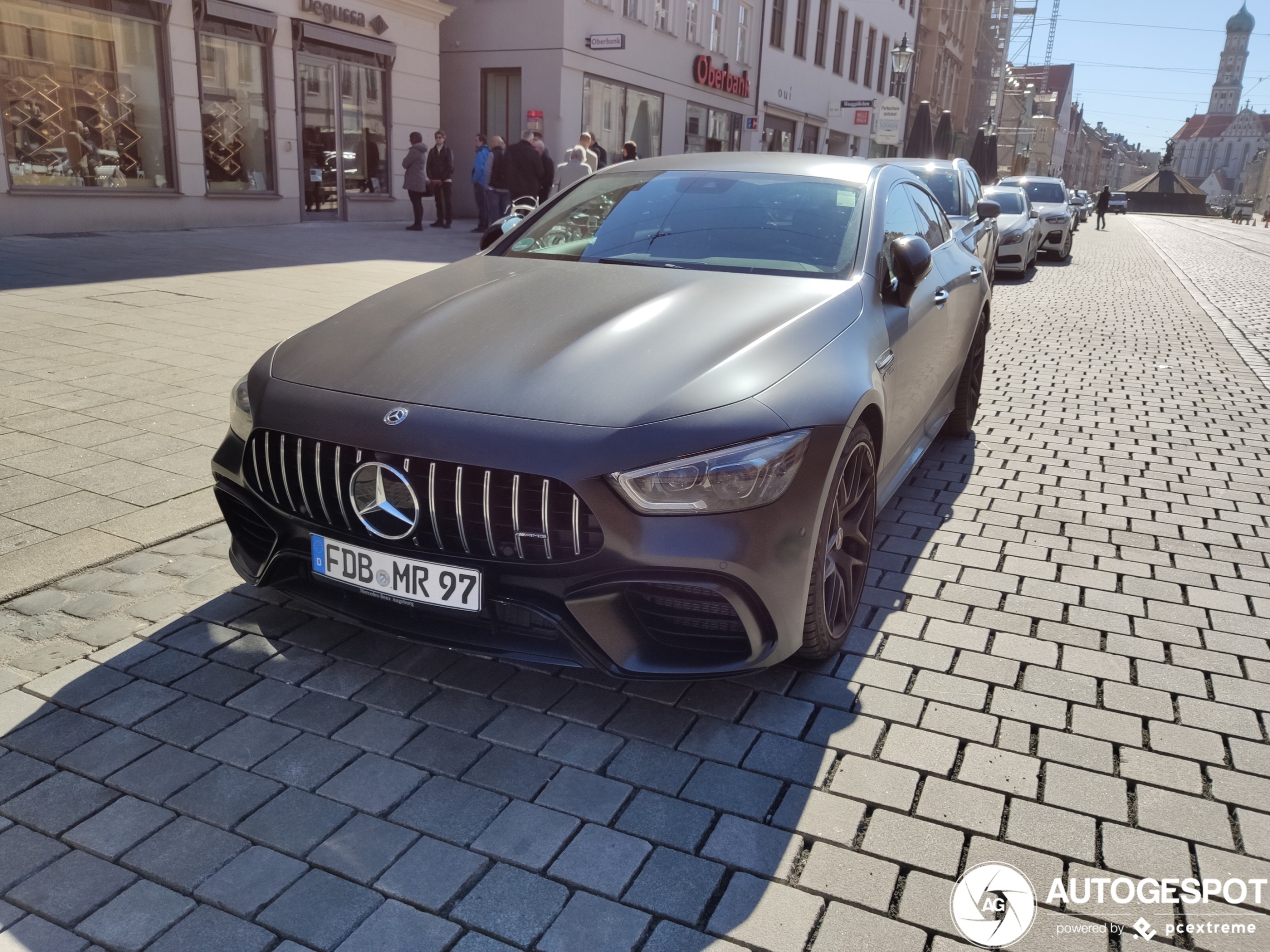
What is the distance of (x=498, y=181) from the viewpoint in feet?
Result: 56.3

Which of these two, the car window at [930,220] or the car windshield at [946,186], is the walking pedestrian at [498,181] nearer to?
the car windshield at [946,186]

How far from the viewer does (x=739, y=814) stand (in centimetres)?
248

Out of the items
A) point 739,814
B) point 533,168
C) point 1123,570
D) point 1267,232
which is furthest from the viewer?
point 1267,232

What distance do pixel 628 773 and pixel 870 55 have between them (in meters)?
45.1

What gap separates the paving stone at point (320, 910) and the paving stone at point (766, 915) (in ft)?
2.44

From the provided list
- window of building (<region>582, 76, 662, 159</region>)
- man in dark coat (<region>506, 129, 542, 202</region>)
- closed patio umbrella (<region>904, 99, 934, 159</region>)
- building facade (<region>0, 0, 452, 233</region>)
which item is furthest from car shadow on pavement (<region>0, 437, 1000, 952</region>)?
closed patio umbrella (<region>904, 99, 934, 159</region>)

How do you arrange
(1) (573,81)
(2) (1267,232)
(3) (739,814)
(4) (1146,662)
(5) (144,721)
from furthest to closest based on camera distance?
(2) (1267,232)
(1) (573,81)
(4) (1146,662)
(5) (144,721)
(3) (739,814)

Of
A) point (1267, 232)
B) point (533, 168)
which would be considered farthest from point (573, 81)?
point (1267, 232)

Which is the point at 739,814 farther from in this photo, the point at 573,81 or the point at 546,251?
the point at 573,81

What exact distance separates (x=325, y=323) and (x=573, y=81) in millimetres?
19798

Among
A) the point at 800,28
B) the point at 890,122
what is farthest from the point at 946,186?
the point at 800,28

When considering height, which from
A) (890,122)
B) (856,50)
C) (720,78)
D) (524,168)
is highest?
(856,50)

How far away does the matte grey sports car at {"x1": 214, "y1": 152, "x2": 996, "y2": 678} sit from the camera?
101 inches

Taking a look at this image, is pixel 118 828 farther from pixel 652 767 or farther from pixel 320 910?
pixel 652 767
